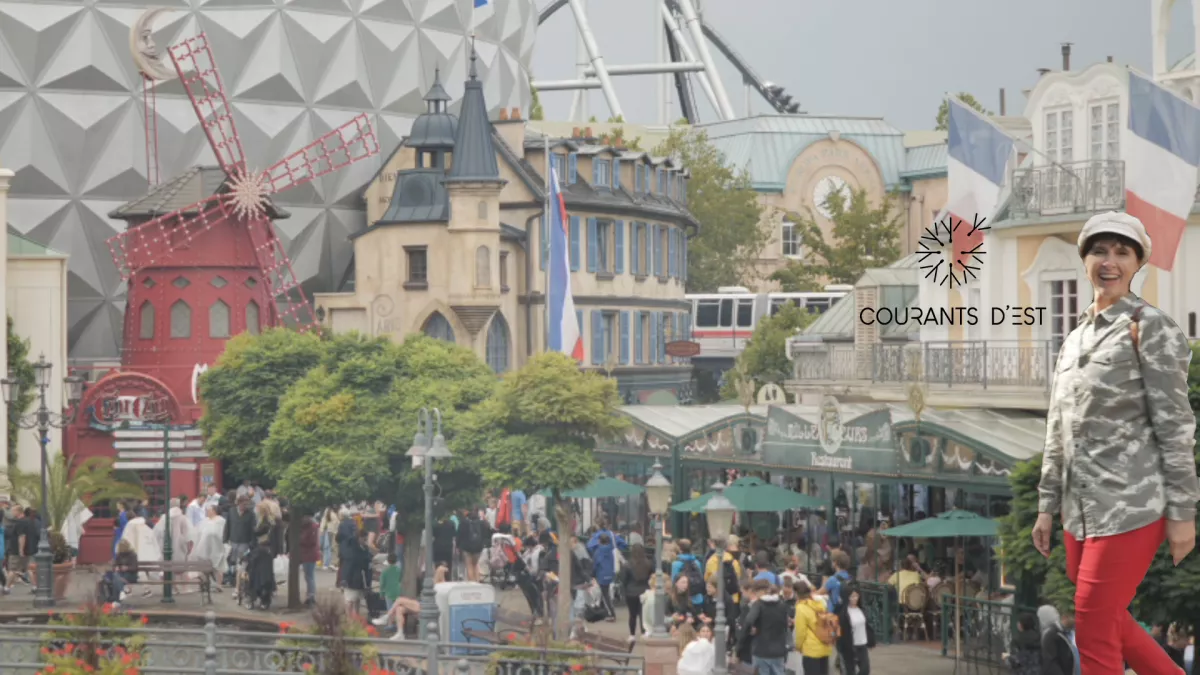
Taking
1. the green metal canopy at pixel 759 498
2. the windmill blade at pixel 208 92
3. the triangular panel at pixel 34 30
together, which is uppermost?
the triangular panel at pixel 34 30

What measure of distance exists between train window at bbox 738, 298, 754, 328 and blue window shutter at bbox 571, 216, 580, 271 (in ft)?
50.9

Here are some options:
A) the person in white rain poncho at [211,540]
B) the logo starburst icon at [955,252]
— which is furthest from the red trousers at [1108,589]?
the person in white rain poncho at [211,540]

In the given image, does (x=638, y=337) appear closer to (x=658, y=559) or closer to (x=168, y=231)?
(x=168, y=231)

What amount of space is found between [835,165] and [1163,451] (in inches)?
3789

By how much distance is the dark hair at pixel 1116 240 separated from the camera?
7062mm

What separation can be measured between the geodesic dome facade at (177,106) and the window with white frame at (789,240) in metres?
35.9

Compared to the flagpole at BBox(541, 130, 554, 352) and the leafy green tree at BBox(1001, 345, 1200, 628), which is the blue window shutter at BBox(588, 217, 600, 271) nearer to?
the flagpole at BBox(541, 130, 554, 352)

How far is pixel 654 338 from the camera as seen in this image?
232ft

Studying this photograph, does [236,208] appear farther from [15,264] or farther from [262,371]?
[262,371]

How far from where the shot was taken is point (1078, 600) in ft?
23.0

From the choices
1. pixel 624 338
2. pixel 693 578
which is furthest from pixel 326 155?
pixel 693 578

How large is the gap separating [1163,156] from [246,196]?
108 ft

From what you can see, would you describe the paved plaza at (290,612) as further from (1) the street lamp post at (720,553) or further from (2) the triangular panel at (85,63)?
(2) the triangular panel at (85,63)

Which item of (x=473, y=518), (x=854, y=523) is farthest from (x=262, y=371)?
(x=854, y=523)
